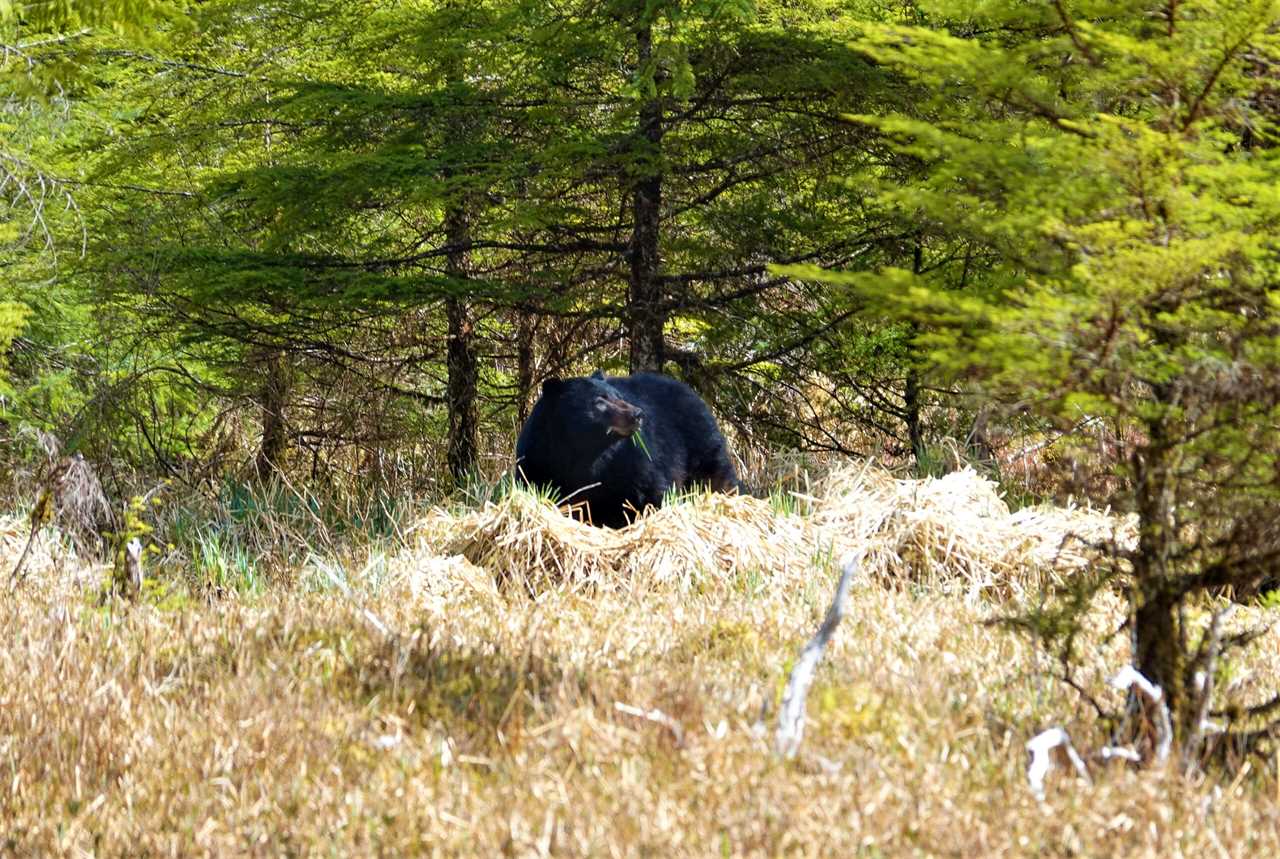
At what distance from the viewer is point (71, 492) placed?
763 centimetres

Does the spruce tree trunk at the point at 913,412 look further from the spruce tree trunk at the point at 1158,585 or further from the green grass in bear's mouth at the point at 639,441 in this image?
the spruce tree trunk at the point at 1158,585

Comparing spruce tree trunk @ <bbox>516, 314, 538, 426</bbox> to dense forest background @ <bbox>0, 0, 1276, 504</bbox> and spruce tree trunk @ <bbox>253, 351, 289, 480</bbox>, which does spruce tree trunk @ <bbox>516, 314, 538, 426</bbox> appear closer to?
dense forest background @ <bbox>0, 0, 1276, 504</bbox>

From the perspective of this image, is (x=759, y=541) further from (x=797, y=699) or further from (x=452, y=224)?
(x=452, y=224)

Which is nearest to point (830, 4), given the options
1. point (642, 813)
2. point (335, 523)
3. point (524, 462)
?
point (524, 462)

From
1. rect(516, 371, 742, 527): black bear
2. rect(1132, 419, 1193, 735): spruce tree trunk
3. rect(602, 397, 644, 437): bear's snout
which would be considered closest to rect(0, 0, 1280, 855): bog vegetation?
rect(1132, 419, 1193, 735): spruce tree trunk

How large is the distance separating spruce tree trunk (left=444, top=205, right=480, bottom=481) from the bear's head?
3.52 meters

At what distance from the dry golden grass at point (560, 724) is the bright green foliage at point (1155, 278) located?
662 millimetres

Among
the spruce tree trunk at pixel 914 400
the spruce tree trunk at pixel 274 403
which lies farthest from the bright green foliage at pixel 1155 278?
the spruce tree trunk at pixel 274 403

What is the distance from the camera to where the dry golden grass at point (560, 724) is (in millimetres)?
3539

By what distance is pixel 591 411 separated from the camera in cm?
786

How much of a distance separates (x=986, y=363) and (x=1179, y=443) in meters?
0.66

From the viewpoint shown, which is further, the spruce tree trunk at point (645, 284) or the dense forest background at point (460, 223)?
the spruce tree trunk at point (645, 284)

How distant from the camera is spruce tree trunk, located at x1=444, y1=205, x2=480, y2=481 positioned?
37.4 feet

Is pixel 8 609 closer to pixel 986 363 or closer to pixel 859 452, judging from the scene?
pixel 986 363
